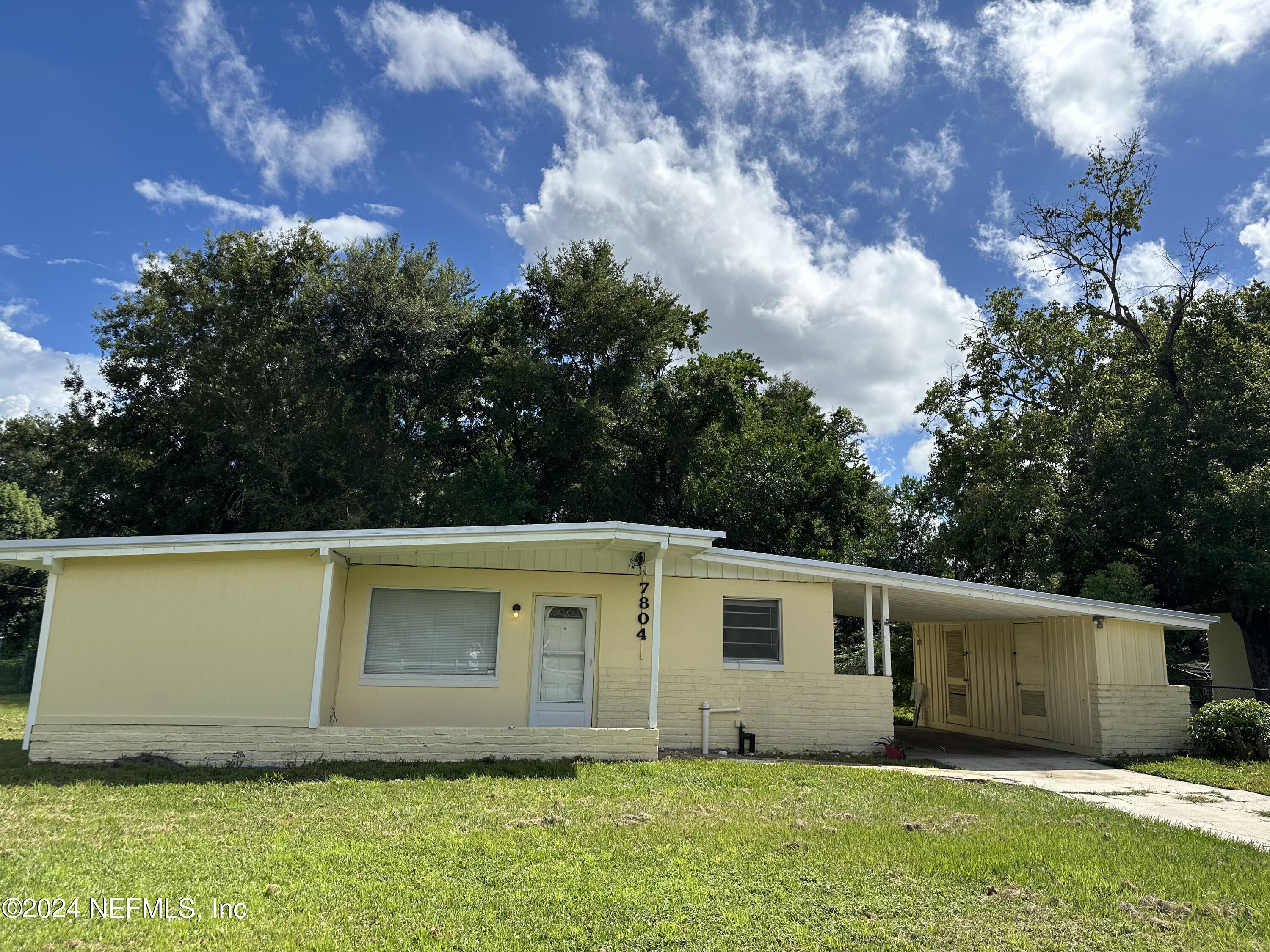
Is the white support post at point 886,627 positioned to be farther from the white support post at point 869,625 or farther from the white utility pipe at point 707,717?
the white utility pipe at point 707,717

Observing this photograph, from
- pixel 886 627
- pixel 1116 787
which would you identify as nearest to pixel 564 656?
pixel 886 627

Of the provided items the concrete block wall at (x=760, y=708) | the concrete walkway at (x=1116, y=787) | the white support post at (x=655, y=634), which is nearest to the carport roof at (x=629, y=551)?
the white support post at (x=655, y=634)

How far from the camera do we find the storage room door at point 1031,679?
12281 mm

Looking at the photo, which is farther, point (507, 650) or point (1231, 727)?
point (1231, 727)

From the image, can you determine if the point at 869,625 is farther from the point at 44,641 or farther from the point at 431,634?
the point at 44,641

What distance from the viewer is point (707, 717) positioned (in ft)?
33.1

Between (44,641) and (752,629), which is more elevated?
(752,629)

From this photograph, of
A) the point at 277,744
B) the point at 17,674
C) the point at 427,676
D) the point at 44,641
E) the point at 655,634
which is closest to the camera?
the point at 277,744

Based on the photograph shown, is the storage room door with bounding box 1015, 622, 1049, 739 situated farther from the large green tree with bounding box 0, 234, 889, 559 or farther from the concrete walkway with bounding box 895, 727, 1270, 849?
the large green tree with bounding box 0, 234, 889, 559

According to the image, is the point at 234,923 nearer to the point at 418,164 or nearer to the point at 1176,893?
the point at 1176,893

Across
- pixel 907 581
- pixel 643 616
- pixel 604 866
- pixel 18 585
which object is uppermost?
pixel 18 585

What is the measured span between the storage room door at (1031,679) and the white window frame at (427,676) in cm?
834

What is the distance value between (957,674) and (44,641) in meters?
14.1

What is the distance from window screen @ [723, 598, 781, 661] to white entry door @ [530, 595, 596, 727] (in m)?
1.79
